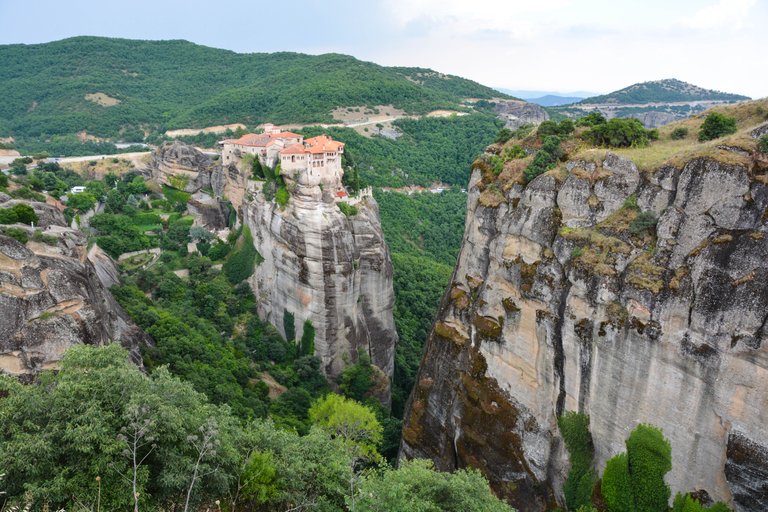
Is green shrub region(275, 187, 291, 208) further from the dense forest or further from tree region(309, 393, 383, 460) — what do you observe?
tree region(309, 393, 383, 460)

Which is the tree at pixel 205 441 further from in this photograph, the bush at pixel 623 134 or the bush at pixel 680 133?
the bush at pixel 680 133

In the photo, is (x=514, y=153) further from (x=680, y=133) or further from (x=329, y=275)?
(x=329, y=275)

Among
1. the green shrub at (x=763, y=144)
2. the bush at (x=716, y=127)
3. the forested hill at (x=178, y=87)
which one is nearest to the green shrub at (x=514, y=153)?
the bush at (x=716, y=127)

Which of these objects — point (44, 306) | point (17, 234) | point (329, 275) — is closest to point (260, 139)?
point (329, 275)

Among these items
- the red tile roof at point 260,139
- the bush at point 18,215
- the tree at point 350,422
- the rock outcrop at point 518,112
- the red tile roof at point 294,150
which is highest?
the rock outcrop at point 518,112

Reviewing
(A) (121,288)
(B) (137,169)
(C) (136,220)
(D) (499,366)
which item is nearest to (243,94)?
(B) (137,169)

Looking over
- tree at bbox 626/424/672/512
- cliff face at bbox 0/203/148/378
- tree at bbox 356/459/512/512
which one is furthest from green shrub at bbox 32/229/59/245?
tree at bbox 626/424/672/512

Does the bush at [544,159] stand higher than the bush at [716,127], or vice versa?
the bush at [716,127]

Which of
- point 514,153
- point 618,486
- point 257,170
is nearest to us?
point 618,486
